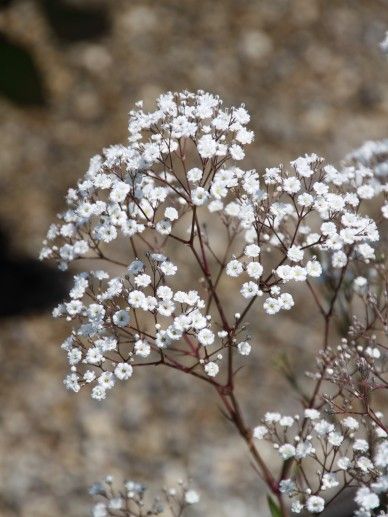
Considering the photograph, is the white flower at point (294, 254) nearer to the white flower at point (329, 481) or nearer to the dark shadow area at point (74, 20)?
the white flower at point (329, 481)

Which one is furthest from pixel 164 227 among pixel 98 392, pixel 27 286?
pixel 27 286

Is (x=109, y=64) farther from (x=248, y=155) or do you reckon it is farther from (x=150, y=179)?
(x=150, y=179)

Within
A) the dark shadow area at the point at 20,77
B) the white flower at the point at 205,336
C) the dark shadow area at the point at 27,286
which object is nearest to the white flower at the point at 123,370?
the white flower at the point at 205,336

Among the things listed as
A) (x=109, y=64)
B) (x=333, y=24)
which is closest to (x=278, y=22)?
(x=333, y=24)

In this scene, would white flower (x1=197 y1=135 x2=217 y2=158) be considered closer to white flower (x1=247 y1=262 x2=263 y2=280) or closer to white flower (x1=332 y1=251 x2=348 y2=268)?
white flower (x1=247 y1=262 x2=263 y2=280)

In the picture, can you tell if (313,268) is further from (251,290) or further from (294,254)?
(251,290)
